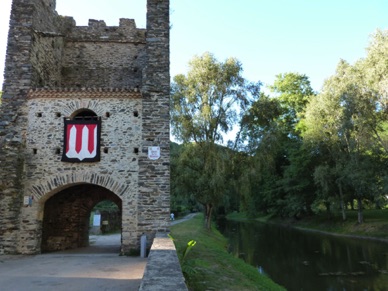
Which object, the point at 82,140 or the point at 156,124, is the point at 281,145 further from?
the point at 82,140

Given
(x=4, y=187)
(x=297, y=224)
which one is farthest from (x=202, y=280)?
(x=297, y=224)

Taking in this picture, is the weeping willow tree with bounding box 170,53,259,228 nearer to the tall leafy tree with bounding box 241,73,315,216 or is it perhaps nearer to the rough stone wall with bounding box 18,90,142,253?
the tall leafy tree with bounding box 241,73,315,216

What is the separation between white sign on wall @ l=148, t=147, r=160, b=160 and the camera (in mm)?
9852

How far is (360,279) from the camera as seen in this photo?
10875 millimetres

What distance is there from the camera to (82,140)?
395 inches

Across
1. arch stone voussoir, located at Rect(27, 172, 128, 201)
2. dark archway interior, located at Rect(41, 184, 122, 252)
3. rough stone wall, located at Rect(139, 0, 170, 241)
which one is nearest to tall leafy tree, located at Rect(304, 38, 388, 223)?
rough stone wall, located at Rect(139, 0, 170, 241)

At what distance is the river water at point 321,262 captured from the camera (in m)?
10.6

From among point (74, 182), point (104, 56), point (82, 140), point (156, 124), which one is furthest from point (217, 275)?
point (104, 56)

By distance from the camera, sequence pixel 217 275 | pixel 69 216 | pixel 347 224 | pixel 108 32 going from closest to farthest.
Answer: pixel 217 275
pixel 69 216
pixel 108 32
pixel 347 224

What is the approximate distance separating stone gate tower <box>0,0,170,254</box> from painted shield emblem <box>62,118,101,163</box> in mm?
30

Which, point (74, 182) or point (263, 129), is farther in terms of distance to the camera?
point (263, 129)

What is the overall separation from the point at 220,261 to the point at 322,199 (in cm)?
1868

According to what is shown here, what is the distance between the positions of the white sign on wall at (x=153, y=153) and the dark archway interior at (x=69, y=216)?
3.66 m

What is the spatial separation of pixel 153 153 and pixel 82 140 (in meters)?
2.25
